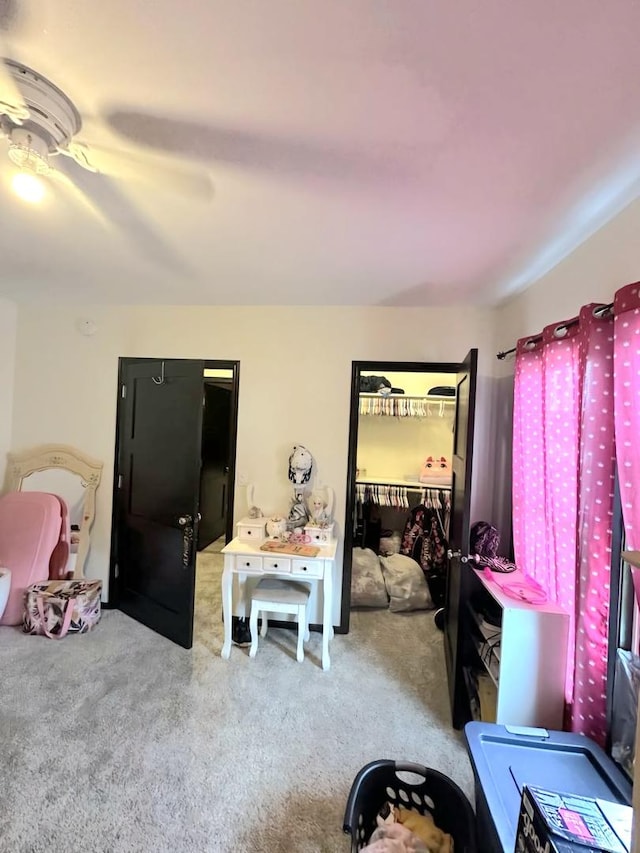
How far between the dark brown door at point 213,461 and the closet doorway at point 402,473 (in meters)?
1.76

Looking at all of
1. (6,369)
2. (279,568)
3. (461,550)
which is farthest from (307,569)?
(6,369)

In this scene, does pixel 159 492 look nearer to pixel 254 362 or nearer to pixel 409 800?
pixel 254 362

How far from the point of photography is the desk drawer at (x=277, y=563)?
8.57 feet

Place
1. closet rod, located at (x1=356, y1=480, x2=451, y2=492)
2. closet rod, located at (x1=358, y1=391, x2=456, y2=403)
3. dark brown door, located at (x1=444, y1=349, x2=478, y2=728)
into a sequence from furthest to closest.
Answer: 1. closet rod, located at (x1=356, y1=480, x2=451, y2=492)
2. closet rod, located at (x1=358, y1=391, x2=456, y2=403)
3. dark brown door, located at (x1=444, y1=349, x2=478, y2=728)

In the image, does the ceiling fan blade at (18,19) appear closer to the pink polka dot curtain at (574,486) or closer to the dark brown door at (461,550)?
the pink polka dot curtain at (574,486)

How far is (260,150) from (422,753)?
2617 millimetres

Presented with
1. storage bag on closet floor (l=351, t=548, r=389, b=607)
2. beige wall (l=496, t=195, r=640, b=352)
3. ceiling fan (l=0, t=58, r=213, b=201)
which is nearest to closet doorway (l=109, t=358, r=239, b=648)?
storage bag on closet floor (l=351, t=548, r=389, b=607)

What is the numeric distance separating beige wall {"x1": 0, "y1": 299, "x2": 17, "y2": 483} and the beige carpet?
1.52 m

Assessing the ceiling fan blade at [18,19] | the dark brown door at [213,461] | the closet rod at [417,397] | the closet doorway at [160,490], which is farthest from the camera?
the dark brown door at [213,461]

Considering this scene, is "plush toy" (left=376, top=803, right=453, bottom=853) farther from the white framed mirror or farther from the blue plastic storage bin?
the white framed mirror

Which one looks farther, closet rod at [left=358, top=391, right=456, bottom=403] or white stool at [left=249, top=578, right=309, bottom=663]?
closet rod at [left=358, top=391, right=456, bottom=403]

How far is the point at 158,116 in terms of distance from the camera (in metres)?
1.17

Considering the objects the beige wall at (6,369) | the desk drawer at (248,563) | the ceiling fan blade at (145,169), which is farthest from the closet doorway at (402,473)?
the beige wall at (6,369)

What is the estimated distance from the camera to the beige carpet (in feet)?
4.98
